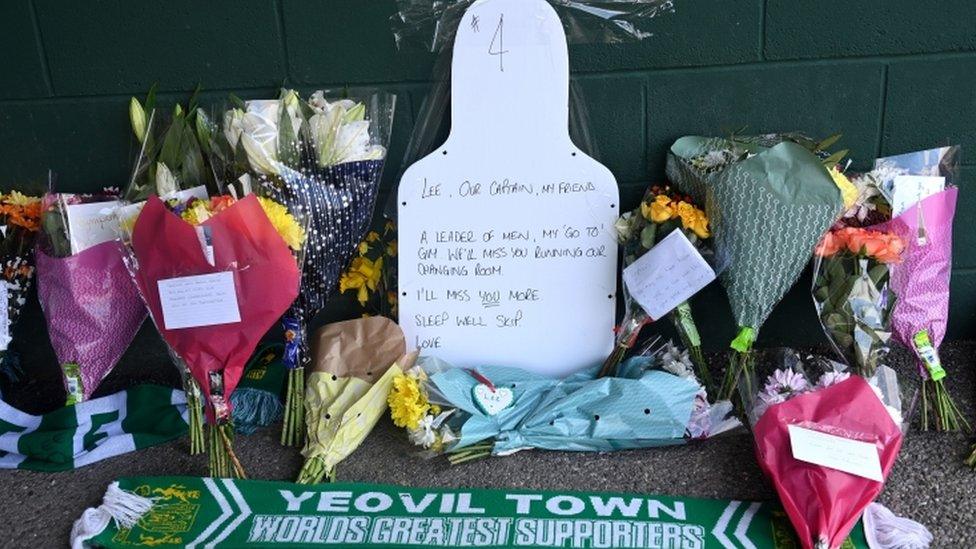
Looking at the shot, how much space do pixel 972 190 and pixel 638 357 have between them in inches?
34.2

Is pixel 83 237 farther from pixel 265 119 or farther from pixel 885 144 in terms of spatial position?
pixel 885 144

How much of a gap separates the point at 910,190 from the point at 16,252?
1.99 m

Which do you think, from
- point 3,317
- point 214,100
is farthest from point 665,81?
point 3,317

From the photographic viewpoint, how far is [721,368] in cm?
198

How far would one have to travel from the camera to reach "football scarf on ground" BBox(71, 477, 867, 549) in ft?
4.68

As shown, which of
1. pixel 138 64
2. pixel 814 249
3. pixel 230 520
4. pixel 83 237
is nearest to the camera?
pixel 230 520

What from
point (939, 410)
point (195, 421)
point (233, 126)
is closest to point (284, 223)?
point (233, 126)

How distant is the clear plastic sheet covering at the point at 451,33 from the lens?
1.80 meters

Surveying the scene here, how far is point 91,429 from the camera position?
1.82m

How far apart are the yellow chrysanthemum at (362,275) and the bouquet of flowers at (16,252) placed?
73 centimetres

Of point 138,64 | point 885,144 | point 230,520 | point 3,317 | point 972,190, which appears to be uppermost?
point 138,64

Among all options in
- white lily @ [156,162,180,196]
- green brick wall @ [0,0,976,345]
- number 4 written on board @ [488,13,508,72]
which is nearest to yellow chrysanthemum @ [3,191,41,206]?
green brick wall @ [0,0,976,345]

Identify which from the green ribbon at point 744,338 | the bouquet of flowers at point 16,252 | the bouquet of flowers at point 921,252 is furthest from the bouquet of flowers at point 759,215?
the bouquet of flowers at point 16,252

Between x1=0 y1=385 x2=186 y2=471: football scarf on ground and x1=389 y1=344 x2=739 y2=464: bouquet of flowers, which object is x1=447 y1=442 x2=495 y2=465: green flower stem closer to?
x1=389 y1=344 x2=739 y2=464: bouquet of flowers
